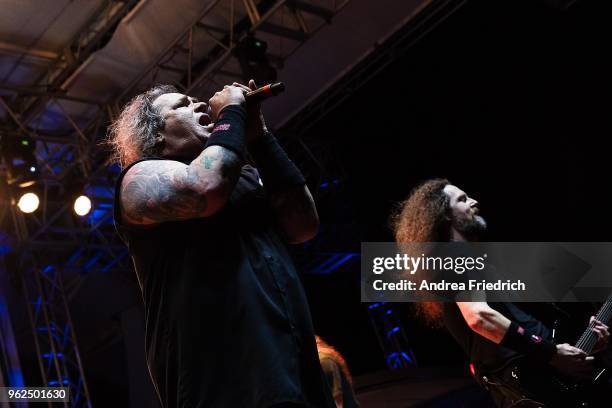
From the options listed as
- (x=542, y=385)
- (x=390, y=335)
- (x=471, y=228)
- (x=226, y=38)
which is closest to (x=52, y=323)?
(x=226, y=38)

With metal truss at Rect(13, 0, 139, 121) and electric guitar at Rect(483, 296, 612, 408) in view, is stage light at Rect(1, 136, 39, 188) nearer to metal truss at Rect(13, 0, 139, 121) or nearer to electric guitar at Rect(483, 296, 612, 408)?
metal truss at Rect(13, 0, 139, 121)

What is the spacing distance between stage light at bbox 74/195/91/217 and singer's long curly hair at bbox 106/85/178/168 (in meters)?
5.35

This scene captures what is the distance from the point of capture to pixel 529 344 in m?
2.74

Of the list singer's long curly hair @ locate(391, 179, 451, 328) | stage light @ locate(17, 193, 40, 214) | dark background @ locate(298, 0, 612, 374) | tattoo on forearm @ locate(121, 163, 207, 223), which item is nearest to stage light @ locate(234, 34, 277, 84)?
dark background @ locate(298, 0, 612, 374)

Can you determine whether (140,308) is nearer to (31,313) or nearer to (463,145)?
(31,313)

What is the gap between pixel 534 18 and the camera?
20.3 feet

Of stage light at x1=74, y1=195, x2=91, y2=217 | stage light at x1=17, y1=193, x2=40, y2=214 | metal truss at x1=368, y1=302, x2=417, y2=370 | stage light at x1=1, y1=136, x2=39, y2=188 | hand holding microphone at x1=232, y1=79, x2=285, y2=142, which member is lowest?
metal truss at x1=368, y1=302, x2=417, y2=370

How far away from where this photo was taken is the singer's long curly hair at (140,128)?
163 cm

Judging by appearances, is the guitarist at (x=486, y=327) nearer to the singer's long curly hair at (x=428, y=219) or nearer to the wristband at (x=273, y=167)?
the singer's long curly hair at (x=428, y=219)

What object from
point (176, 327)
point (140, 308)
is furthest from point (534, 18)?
point (176, 327)

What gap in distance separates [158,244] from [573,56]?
18.2ft

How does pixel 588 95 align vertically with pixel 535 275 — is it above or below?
above

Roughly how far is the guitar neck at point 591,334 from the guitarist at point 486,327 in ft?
0.07

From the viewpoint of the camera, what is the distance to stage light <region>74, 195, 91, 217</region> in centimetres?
690
